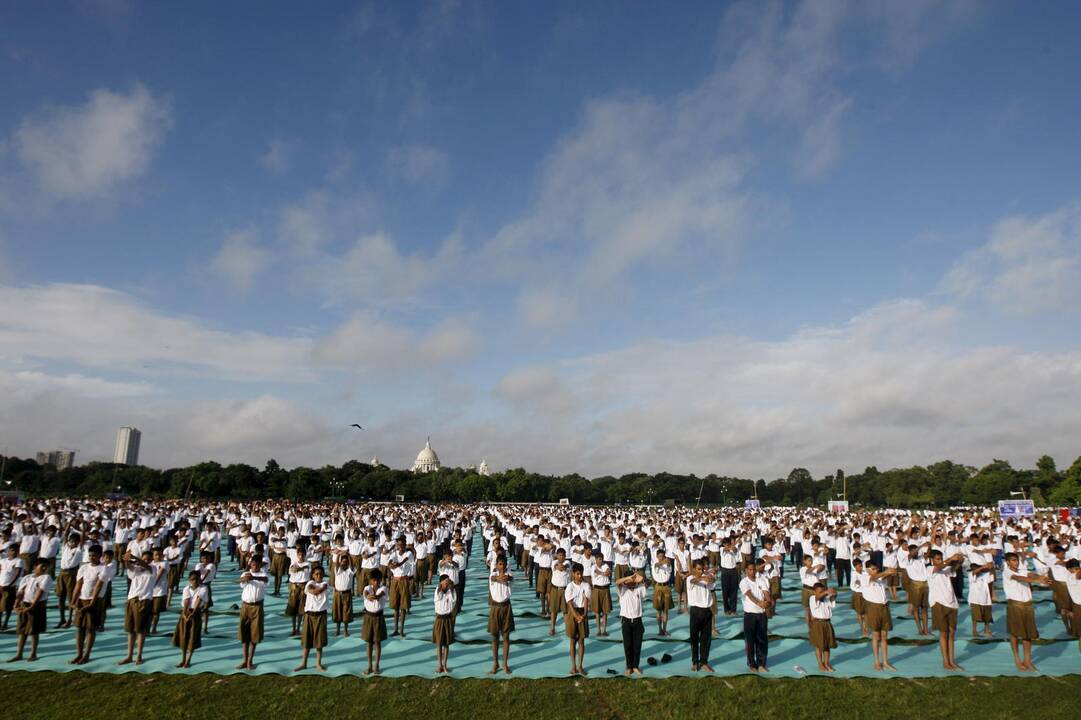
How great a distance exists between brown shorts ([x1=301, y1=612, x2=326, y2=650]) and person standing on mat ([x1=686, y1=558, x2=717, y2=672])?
5.94 metres

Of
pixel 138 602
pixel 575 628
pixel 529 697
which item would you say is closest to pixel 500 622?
pixel 575 628

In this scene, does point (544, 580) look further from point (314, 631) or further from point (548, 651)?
point (314, 631)

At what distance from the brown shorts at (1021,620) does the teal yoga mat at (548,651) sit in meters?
0.58

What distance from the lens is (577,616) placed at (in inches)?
396

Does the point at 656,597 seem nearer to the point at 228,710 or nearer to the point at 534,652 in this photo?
the point at 534,652

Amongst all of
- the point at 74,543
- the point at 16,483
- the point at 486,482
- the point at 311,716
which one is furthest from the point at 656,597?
the point at 16,483

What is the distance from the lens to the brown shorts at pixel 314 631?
398 inches

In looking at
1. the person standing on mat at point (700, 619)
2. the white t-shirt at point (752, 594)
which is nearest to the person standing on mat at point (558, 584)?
the person standing on mat at point (700, 619)

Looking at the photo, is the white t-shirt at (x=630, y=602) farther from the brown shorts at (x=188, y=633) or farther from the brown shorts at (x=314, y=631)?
the brown shorts at (x=188, y=633)

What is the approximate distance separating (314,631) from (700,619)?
6.22 meters

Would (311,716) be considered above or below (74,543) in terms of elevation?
below

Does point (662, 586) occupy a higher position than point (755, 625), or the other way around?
point (662, 586)

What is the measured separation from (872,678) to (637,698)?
3801mm

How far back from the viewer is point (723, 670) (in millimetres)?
10141
